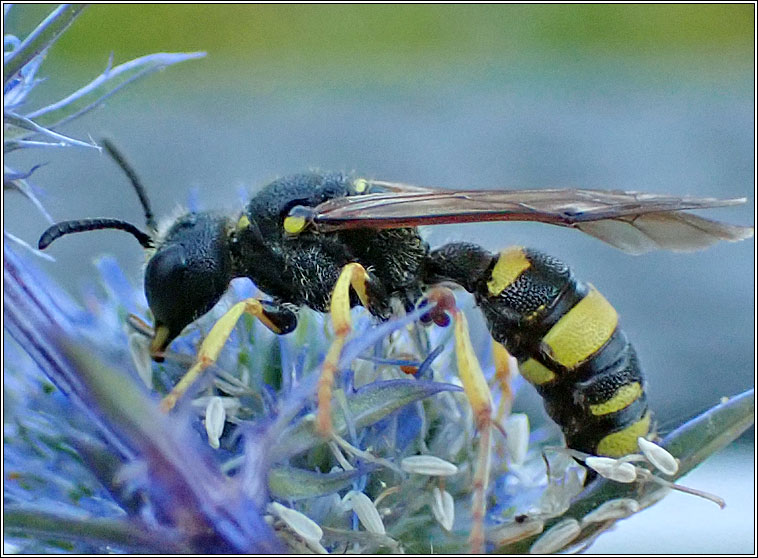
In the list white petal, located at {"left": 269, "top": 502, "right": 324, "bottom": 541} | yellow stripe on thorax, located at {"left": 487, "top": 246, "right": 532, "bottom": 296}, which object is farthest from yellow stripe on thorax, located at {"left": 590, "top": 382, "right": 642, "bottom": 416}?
white petal, located at {"left": 269, "top": 502, "right": 324, "bottom": 541}

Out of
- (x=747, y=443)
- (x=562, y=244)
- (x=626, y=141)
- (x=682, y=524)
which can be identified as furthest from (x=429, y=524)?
(x=626, y=141)

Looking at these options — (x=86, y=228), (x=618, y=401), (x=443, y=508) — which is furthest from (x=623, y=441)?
(x=86, y=228)

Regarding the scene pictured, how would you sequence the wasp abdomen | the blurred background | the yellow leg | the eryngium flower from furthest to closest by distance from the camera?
the blurred background → the wasp abdomen → the yellow leg → the eryngium flower

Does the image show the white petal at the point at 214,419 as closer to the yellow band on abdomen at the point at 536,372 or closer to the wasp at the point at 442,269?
the wasp at the point at 442,269

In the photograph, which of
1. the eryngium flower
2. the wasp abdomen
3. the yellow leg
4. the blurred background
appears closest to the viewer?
the eryngium flower

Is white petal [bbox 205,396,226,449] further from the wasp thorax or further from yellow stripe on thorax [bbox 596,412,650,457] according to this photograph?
yellow stripe on thorax [bbox 596,412,650,457]

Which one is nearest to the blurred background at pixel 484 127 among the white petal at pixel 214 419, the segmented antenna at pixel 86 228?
the segmented antenna at pixel 86 228
